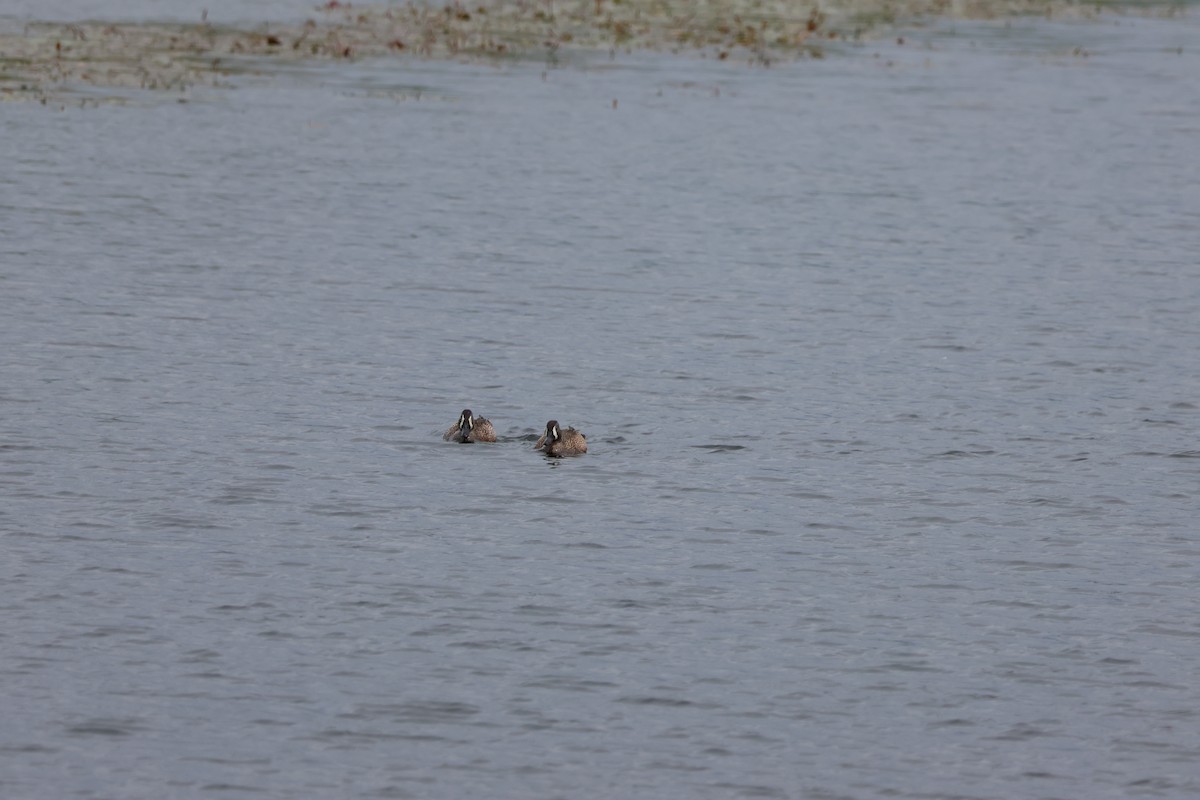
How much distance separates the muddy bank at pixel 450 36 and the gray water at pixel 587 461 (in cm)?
322

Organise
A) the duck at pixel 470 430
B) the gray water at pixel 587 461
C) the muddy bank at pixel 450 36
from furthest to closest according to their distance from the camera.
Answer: the muddy bank at pixel 450 36, the duck at pixel 470 430, the gray water at pixel 587 461

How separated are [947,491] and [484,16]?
3426 cm

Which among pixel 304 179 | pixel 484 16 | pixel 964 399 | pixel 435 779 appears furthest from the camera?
pixel 484 16

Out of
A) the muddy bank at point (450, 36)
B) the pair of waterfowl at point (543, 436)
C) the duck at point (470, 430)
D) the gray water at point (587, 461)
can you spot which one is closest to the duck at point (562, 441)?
the pair of waterfowl at point (543, 436)

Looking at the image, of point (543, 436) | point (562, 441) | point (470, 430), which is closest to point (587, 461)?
point (562, 441)

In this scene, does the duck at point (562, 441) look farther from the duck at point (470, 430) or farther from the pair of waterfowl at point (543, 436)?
the duck at point (470, 430)

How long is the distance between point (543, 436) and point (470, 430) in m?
0.74

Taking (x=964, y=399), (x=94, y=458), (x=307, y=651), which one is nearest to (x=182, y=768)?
(x=307, y=651)

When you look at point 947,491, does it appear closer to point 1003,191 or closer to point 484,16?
point 1003,191

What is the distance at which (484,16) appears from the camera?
50969 millimetres

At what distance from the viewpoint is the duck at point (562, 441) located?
64.1 feet

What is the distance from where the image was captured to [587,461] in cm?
1972

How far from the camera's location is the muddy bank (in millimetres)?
41531

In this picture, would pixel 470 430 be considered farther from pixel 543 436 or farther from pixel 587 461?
pixel 587 461
